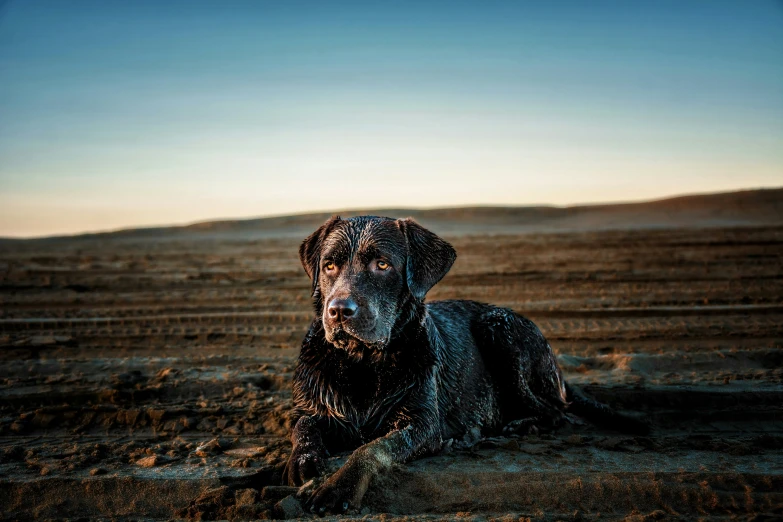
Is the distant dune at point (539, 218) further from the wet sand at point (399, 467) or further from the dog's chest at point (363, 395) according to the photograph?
the dog's chest at point (363, 395)

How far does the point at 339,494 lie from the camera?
3328 mm

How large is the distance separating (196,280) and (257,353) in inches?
277

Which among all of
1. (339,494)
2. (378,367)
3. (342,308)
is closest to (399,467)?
(339,494)

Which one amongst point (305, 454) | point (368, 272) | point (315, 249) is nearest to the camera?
point (305, 454)

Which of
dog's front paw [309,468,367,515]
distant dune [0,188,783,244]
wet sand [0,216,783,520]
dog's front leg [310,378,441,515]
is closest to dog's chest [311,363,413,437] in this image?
dog's front leg [310,378,441,515]

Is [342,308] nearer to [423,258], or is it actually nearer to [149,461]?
[423,258]

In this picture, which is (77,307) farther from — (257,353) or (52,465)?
(52,465)

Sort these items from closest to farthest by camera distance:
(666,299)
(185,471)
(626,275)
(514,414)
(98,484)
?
(98,484), (185,471), (514,414), (666,299), (626,275)

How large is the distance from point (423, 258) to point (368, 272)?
1.65 feet

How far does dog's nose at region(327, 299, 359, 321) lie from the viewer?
146 inches

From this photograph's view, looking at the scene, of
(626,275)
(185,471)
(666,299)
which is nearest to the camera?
(185,471)

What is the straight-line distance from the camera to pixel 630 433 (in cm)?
476

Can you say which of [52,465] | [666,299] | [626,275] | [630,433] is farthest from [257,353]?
[626,275]

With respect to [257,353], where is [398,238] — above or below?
above
